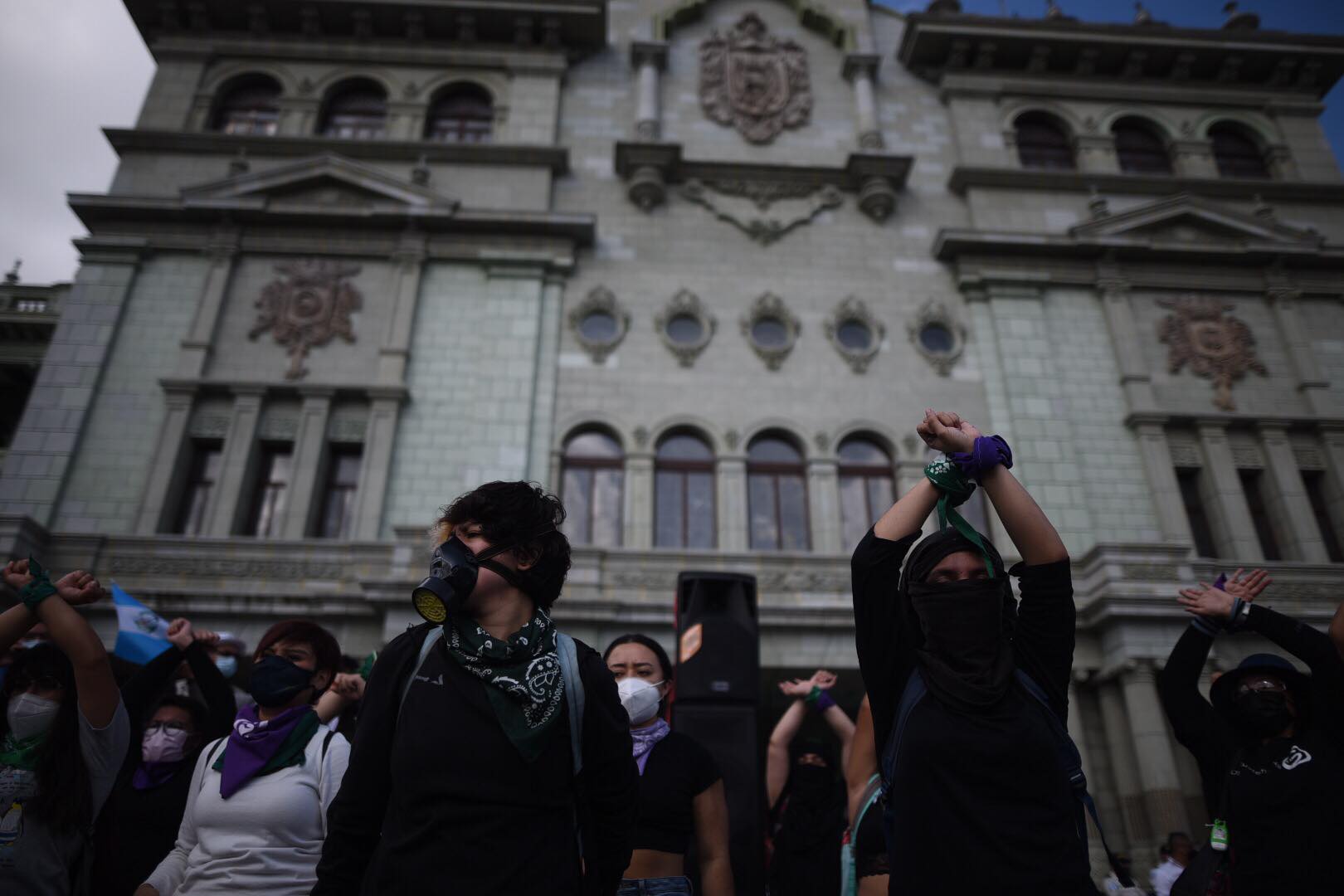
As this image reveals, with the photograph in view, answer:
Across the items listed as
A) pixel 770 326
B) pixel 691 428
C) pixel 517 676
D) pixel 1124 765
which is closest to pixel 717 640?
pixel 517 676

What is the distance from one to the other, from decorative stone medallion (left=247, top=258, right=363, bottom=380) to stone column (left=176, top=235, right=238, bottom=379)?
717mm

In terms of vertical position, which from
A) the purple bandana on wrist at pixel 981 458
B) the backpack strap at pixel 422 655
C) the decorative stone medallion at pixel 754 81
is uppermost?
the decorative stone medallion at pixel 754 81

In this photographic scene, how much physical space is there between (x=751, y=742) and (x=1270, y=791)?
12.2ft

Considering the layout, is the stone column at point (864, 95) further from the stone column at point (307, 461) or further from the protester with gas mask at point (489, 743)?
the protester with gas mask at point (489, 743)

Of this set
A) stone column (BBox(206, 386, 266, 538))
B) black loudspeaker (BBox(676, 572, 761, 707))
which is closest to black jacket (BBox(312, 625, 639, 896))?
black loudspeaker (BBox(676, 572, 761, 707))

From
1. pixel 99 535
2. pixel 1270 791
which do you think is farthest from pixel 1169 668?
pixel 99 535

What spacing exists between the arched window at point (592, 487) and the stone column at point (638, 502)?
0.87ft

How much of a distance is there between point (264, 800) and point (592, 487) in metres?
12.1

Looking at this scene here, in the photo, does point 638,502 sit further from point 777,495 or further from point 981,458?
point 981,458

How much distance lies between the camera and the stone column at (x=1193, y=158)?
19.9 meters

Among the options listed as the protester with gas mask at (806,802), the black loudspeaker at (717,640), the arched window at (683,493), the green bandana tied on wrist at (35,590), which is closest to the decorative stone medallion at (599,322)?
the arched window at (683,493)

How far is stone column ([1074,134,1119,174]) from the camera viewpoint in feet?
64.7

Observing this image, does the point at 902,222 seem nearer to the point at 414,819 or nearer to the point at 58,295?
the point at 414,819

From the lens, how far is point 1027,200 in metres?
19.0
